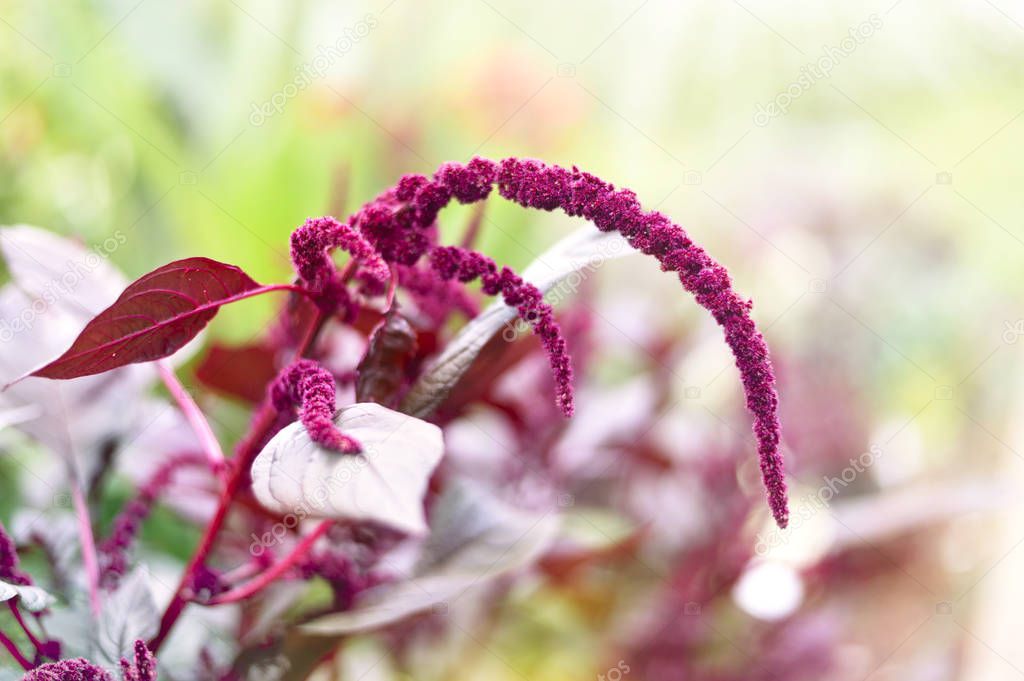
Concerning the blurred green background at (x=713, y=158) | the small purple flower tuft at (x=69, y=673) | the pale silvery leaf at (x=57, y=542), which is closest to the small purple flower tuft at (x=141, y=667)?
the small purple flower tuft at (x=69, y=673)

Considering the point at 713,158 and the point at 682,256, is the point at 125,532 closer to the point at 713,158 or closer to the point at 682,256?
the point at 682,256

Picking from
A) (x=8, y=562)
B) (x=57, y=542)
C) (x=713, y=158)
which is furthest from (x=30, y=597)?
(x=713, y=158)

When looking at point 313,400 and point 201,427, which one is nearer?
point 313,400

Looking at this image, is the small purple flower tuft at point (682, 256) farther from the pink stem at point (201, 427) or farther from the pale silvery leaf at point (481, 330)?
the pink stem at point (201, 427)

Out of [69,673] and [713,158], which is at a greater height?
[713,158]

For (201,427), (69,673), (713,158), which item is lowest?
(69,673)

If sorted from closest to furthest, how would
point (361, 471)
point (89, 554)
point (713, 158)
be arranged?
point (361, 471) < point (89, 554) < point (713, 158)

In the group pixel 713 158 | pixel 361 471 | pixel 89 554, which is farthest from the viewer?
pixel 713 158
